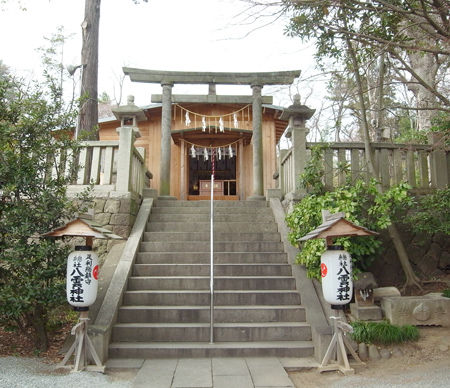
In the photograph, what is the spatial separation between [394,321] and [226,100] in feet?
22.4

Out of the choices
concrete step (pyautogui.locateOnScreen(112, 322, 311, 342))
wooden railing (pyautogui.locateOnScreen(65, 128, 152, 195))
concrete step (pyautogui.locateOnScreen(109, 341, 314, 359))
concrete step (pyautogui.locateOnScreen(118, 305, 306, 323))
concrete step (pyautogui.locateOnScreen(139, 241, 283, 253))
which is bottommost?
concrete step (pyautogui.locateOnScreen(109, 341, 314, 359))

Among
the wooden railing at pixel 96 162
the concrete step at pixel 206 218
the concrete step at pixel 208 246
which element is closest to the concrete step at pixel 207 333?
the concrete step at pixel 208 246

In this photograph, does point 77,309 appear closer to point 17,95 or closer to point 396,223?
point 17,95

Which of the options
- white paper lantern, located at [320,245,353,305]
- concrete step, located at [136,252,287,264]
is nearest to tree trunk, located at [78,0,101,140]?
concrete step, located at [136,252,287,264]

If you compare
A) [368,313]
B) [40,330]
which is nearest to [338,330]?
[368,313]

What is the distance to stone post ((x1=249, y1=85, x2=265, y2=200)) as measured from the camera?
9.18 meters

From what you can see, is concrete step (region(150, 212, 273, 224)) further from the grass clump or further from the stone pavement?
the stone pavement

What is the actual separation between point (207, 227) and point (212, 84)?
14.2ft

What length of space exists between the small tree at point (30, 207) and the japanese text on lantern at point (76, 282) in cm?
41

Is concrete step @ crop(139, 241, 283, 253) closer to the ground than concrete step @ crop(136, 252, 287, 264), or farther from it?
farther from it

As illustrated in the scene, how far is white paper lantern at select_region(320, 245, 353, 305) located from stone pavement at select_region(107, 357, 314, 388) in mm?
1060

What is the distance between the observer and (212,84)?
950cm

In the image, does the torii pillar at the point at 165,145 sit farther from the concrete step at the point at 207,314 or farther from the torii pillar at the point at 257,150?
the concrete step at the point at 207,314

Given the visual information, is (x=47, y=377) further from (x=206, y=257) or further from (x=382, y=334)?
(x=382, y=334)
